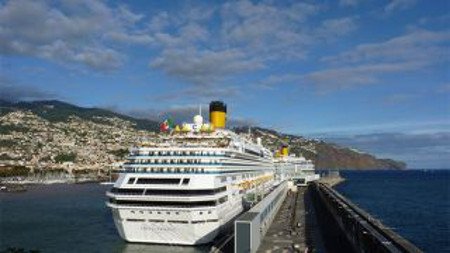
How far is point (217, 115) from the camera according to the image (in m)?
67.4

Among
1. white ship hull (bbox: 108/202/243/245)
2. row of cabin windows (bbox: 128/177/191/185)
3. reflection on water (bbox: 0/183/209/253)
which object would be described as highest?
row of cabin windows (bbox: 128/177/191/185)

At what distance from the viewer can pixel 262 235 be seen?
48562 mm

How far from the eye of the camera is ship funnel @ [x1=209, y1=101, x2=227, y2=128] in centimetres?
6744

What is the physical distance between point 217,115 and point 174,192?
871 inches

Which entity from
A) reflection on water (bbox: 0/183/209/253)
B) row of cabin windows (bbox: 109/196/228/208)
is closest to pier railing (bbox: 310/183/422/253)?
row of cabin windows (bbox: 109/196/228/208)

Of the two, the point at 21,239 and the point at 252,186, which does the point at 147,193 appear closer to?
the point at 21,239

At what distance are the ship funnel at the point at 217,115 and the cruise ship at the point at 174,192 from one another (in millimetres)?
11940

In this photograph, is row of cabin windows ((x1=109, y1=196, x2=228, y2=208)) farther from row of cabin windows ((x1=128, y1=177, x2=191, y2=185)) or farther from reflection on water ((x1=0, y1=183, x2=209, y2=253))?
reflection on water ((x1=0, y1=183, x2=209, y2=253))

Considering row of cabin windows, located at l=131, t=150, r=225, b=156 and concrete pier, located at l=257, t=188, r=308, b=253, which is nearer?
concrete pier, located at l=257, t=188, r=308, b=253

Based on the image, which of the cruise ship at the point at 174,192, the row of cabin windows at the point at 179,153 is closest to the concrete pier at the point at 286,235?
the cruise ship at the point at 174,192

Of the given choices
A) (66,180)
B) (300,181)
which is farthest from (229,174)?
(66,180)

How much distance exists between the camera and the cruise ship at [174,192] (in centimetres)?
4594

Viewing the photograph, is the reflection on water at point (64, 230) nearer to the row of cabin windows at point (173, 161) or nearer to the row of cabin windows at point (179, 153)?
the row of cabin windows at point (173, 161)

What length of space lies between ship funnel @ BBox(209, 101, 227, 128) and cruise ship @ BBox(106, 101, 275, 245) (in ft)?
39.2
